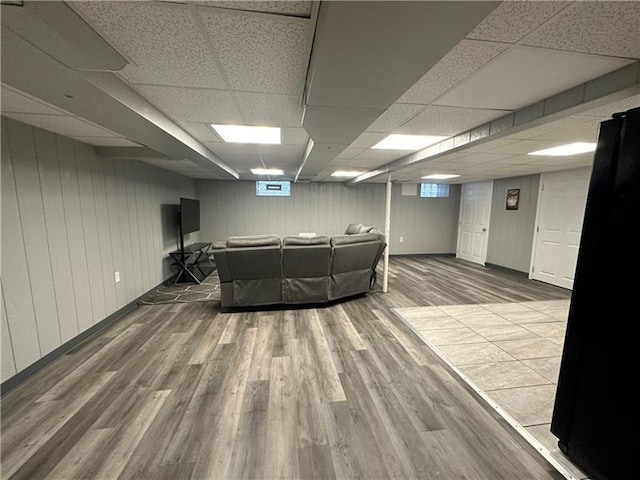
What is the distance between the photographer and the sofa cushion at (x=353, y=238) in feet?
11.7

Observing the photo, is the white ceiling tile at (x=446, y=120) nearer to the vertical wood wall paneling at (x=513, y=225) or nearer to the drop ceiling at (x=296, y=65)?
the drop ceiling at (x=296, y=65)

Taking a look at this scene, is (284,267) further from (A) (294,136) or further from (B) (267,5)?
(B) (267,5)

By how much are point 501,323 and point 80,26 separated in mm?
4319

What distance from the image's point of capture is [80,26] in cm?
103

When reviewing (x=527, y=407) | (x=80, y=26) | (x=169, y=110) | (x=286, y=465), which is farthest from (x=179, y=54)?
(x=527, y=407)

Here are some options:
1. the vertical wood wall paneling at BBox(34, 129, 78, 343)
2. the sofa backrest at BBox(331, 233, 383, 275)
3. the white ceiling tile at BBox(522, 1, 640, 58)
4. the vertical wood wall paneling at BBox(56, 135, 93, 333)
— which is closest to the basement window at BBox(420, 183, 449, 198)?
the sofa backrest at BBox(331, 233, 383, 275)

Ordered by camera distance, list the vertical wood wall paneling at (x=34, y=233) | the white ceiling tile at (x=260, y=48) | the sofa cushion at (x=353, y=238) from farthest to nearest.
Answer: the sofa cushion at (x=353, y=238) → the vertical wood wall paneling at (x=34, y=233) → the white ceiling tile at (x=260, y=48)

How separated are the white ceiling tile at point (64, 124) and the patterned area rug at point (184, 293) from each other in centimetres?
239

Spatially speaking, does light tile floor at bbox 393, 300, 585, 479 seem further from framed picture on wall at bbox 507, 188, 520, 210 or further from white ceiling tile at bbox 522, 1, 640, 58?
framed picture on wall at bbox 507, 188, 520, 210

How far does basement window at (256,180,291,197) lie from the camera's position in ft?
22.8

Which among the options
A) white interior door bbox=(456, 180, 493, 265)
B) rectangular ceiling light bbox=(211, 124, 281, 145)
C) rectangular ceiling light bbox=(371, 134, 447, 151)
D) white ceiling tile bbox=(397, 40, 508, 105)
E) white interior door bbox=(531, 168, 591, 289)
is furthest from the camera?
white interior door bbox=(456, 180, 493, 265)

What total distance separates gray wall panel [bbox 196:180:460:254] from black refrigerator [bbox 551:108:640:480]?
6.15m

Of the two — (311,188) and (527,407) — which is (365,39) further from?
(311,188)

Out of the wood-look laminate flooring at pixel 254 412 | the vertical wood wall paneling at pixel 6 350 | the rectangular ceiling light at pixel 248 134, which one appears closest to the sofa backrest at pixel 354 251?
the wood-look laminate flooring at pixel 254 412
